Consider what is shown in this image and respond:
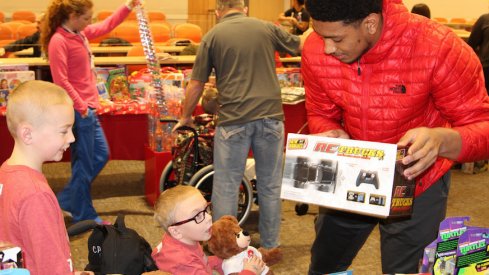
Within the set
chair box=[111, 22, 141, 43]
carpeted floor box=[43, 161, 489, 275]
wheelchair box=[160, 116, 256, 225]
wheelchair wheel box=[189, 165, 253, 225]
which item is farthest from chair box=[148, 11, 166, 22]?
wheelchair wheel box=[189, 165, 253, 225]

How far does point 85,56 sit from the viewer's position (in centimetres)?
434

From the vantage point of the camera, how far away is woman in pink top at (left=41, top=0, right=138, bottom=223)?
13.8ft

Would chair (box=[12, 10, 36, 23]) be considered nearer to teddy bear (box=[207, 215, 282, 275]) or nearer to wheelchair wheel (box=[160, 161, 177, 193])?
wheelchair wheel (box=[160, 161, 177, 193])

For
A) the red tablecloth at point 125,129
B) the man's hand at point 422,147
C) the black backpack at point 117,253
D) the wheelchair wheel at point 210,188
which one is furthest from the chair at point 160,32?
the man's hand at point 422,147

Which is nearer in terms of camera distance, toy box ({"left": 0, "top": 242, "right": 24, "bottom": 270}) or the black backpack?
toy box ({"left": 0, "top": 242, "right": 24, "bottom": 270})

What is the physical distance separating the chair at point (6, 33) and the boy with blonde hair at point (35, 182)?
24.1 feet

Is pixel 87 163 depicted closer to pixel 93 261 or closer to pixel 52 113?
pixel 93 261

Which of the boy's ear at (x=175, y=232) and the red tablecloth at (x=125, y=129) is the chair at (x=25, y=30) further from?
the boy's ear at (x=175, y=232)

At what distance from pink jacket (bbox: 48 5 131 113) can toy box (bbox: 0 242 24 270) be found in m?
2.77

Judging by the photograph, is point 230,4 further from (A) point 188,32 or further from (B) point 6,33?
(B) point 6,33

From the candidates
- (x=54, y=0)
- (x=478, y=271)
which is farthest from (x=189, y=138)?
(x=478, y=271)

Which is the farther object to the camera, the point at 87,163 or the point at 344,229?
the point at 87,163

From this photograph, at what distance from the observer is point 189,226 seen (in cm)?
240

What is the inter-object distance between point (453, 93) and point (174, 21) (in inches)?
393
